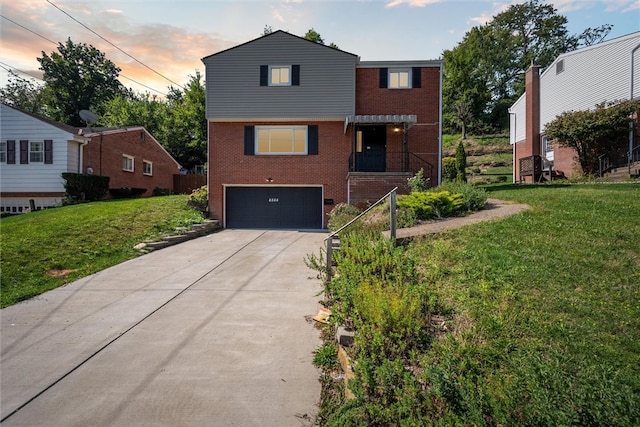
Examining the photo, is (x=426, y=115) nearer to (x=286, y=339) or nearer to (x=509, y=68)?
(x=286, y=339)

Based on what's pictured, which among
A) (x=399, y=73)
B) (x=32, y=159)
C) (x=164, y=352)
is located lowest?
(x=164, y=352)

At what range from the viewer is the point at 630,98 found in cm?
1603

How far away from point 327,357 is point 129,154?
21705 mm

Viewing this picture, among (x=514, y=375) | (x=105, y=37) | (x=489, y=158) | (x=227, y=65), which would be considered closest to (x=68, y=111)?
(x=105, y=37)

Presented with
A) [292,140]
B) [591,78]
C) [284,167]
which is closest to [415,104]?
[292,140]

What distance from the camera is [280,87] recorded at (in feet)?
49.6

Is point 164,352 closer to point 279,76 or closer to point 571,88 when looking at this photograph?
point 279,76

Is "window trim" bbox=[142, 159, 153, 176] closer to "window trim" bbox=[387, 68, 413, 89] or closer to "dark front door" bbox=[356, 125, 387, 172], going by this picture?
"dark front door" bbox=[356, 125, 387, 172]

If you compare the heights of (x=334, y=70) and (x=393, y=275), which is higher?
(x=334, y=70)

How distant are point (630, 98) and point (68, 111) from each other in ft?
172

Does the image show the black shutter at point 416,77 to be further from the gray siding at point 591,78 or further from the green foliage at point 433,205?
the gray siding at point 591,78

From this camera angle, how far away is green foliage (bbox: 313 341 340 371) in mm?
3711

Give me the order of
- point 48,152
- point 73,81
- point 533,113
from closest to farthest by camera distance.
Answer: point 48,152, point 533,113, point 73,81

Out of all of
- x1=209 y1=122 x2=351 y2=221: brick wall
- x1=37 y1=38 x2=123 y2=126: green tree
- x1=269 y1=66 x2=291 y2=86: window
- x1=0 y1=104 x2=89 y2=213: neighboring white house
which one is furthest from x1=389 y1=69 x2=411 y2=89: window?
x1=37 y1=38 x2=123 y2=126: green tree
